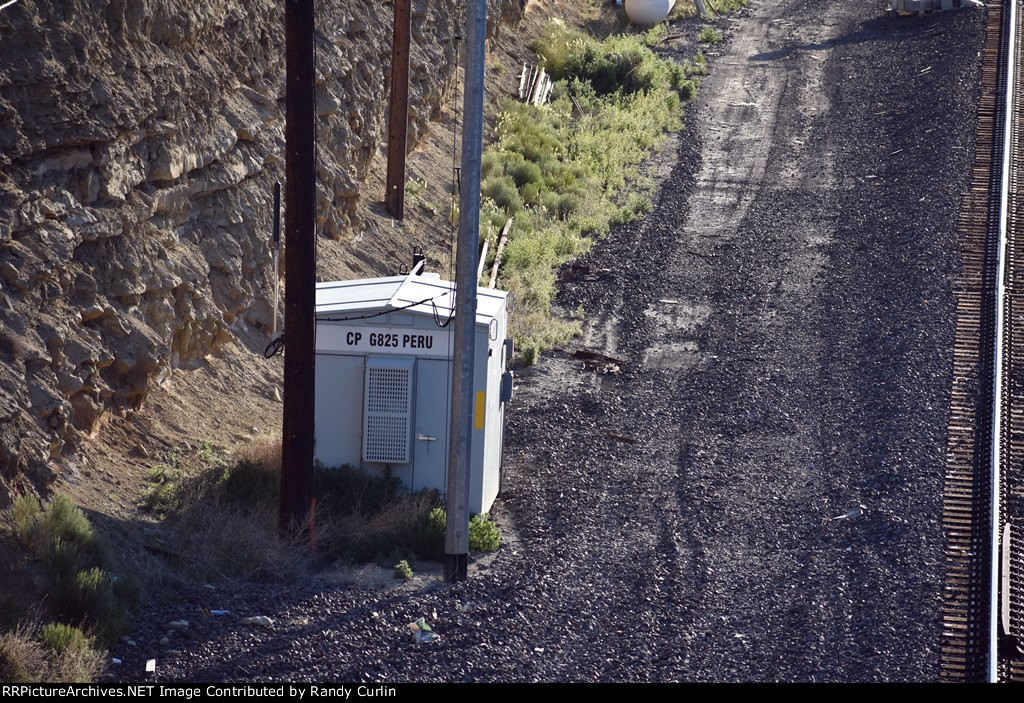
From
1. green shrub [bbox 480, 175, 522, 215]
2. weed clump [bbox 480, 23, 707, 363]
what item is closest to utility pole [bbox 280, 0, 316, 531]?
weed clump [bbox 480, 23, 707, 363]

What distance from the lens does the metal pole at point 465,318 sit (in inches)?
450

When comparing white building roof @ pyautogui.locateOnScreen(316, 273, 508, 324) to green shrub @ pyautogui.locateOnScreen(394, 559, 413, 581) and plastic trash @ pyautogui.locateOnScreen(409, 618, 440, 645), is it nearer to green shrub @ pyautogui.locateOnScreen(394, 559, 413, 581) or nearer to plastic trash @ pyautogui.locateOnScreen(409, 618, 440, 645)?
green shrub @ pyautogui.locateOnScreen(394, 559, 413, 581)

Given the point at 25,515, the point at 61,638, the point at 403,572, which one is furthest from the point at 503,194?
the point at 61,638

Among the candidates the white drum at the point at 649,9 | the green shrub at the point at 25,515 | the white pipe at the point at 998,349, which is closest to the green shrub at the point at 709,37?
the white drum at the point at 649,9

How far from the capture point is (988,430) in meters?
15.1

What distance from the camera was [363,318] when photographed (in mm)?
13508

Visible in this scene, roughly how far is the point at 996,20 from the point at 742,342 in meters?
18.3

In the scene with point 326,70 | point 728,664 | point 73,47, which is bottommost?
point 728,664

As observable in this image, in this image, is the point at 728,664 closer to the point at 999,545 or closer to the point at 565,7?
the point at 999,545

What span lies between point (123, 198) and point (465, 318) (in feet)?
16.4

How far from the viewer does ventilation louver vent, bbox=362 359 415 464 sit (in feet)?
44.1

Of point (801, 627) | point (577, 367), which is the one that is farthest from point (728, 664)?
point (577, 367)

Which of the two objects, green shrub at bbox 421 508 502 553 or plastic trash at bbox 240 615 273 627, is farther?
green shrub at bbox 421 508 502 553

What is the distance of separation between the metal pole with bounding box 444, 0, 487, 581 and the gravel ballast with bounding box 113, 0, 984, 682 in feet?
1.83
